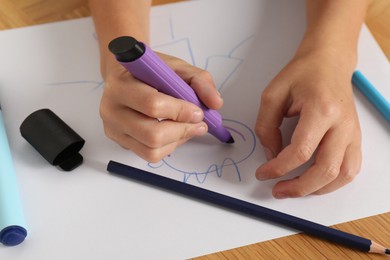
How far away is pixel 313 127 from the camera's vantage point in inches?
20.3

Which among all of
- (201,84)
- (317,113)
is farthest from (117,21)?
(317,113)

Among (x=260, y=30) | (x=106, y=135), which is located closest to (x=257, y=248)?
(x=106, y=135)

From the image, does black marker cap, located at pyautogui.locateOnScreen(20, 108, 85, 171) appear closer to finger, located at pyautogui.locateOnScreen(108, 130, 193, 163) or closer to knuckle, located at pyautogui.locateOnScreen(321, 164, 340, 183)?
finger, located at pyautogui.locateOnScreen(108, 130, 193, 163)

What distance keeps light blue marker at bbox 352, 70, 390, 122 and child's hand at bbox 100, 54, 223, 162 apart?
197 mm

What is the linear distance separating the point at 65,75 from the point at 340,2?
355mm

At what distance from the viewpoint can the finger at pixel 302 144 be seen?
512 millimetres

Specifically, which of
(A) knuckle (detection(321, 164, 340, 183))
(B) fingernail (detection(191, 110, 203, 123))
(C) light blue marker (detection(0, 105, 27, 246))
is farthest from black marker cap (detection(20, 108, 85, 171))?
(A) knuckle (detection(321, 164, 340, 183))

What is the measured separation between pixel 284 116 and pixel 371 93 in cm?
12

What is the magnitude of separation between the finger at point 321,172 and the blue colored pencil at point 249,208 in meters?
0.03

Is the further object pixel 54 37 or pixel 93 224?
pixel 54 37

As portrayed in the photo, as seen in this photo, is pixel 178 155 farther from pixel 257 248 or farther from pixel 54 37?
pixel 54 37

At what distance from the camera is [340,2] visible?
63 cm

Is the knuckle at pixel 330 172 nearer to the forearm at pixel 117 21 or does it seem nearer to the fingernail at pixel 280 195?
the fingernail at pixel 280 195

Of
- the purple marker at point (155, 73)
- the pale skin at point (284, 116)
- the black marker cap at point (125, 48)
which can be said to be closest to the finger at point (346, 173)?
the pale skin at point (284, 116)
